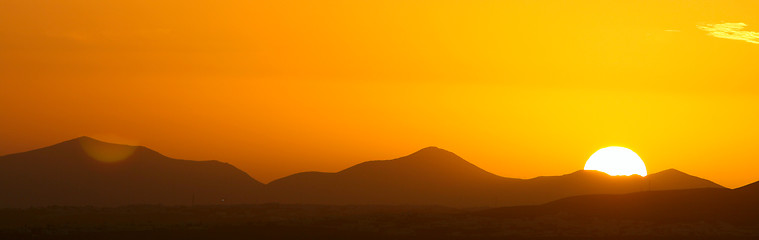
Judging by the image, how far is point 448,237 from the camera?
182ft

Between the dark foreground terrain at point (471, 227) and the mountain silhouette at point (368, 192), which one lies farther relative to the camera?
the mountain silhouette at point (368, 192)

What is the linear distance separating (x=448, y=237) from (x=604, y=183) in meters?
114

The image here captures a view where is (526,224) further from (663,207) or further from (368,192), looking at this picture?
(368,192)

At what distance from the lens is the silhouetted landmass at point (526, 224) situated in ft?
185

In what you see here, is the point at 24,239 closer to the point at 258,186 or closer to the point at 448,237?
the point at 448,237

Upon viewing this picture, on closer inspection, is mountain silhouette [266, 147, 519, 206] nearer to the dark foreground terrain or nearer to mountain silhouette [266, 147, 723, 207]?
A: mountain silhouette [266, 147, 723, 207]

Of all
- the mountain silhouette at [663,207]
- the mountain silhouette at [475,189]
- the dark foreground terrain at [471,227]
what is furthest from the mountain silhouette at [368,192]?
the dark foreground terrain at [471,227]

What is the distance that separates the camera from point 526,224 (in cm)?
5997

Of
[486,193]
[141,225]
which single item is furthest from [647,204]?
[486,193]

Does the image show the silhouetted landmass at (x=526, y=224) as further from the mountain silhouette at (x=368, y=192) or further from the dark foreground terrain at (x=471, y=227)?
the mountain silhouette at (x=368, y=192)

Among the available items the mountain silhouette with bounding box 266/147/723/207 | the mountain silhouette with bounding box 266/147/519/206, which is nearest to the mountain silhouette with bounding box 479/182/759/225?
the mountain silhouette with bounding box 266/147/723/207

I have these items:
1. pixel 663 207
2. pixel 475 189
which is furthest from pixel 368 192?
pixel 663 207

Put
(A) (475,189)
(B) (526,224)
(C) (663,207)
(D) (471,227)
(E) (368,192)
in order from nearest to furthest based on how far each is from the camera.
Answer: (D) (471,227)
(B) (526,224)
(C) (663,207)
(E) (368,192)
(A) (475,189)

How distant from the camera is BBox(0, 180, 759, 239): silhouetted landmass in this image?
5625cm
